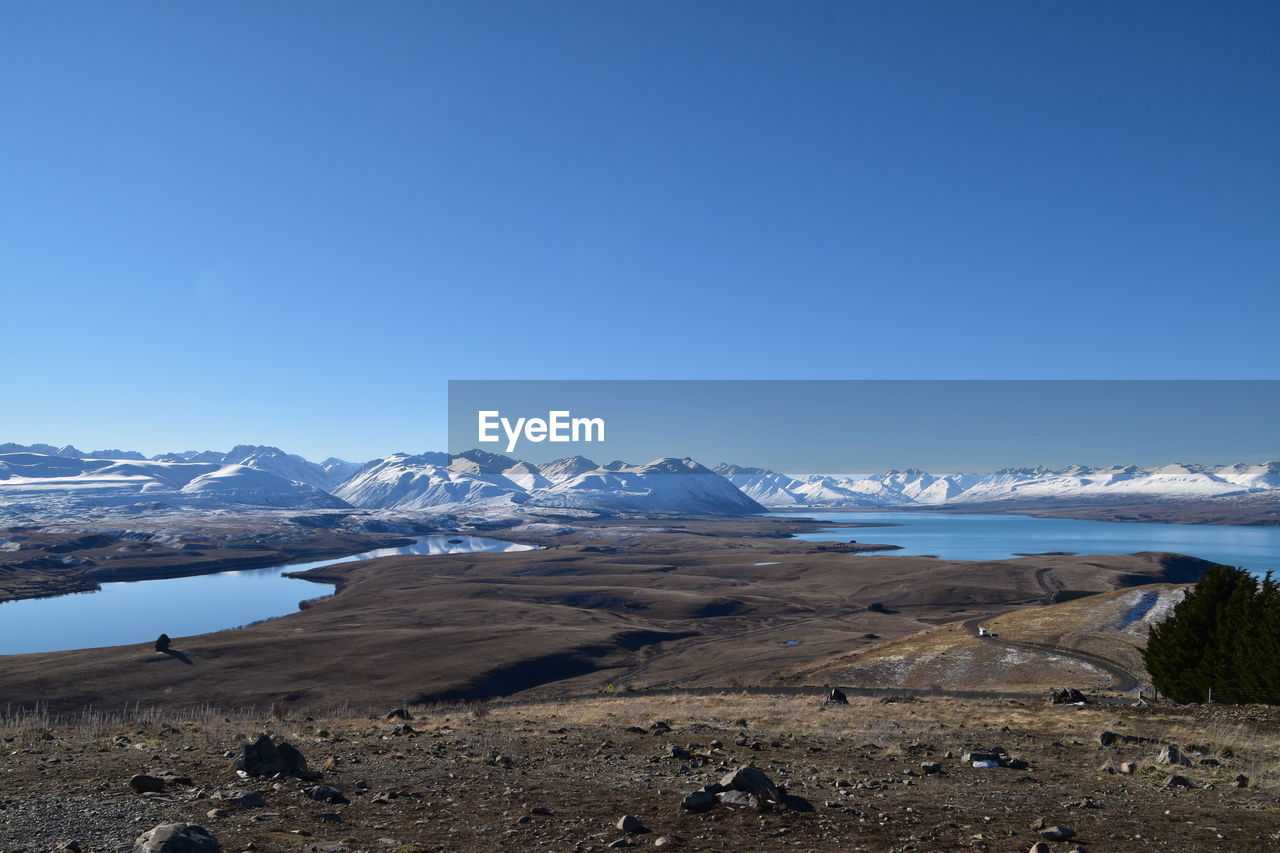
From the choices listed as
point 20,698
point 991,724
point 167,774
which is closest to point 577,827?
point 167,774

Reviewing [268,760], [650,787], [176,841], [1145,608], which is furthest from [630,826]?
[1145,608]

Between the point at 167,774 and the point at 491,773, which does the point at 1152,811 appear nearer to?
the point at 491,773

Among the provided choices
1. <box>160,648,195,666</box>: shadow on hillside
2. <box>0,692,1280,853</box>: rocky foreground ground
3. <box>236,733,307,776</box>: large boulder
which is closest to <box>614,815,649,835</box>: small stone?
<box>0,692,1280,853</box>: rocky foreground ground

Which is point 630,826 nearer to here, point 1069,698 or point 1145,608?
point 1069,698

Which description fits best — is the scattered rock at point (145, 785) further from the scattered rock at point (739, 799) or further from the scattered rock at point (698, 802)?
the scattered rock at point (739, 799)

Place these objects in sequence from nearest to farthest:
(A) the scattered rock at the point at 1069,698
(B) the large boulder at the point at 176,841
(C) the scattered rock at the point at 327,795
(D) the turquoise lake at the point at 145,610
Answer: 1. (B) the large boulder at the point at 176,841
2. (C) the scattered rock at the point at 327,795
3. (A) the scattered rock at the point at 1069,698
4. (D) the turquoise lake at the point at 145,610

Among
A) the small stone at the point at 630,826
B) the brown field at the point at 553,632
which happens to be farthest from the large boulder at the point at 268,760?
the brown field at the point at 553,632
